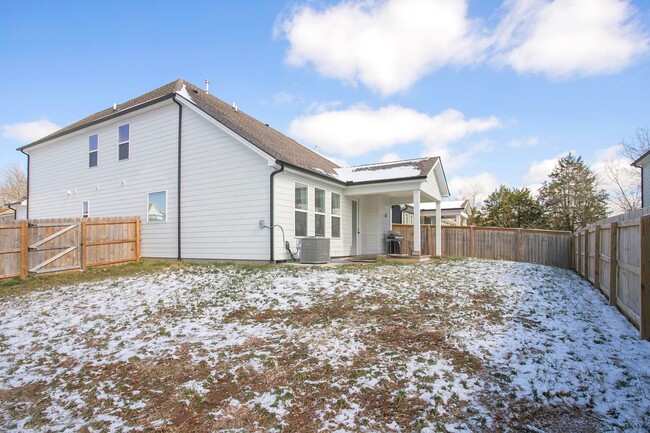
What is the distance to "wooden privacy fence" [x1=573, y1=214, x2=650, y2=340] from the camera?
4160mm

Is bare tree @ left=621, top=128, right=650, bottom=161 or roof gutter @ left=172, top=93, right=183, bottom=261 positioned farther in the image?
bare tree @ left=621, top=128, right=650, bottom=161

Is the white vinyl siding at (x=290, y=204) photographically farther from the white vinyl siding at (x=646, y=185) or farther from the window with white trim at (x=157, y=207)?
the white vinyl siding at (x=646, y=185)

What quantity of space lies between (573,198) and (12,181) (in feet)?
184

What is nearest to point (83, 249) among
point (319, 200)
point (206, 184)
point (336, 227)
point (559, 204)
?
point (206, 184)

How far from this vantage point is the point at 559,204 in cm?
2794

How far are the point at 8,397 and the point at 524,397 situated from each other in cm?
496

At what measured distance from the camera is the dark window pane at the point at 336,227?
42.6 ft

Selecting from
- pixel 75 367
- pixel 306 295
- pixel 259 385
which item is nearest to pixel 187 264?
pixel 306 295

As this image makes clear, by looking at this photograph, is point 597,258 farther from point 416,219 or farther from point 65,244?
point 65,244

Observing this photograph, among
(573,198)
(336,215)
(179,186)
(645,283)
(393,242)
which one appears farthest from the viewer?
(573,198)

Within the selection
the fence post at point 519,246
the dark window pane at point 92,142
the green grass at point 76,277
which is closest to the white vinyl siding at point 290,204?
the green grass at point 76,277

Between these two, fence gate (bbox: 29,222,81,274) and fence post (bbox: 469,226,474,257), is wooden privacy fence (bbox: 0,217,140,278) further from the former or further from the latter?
Answer: fence post (bbox: 469,226,474,257)

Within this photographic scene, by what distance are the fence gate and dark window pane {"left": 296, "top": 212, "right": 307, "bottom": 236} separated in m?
6.39

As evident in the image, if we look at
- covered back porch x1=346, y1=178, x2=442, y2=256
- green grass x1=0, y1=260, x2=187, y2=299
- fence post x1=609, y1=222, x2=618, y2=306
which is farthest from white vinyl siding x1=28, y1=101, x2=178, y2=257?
fence post x1=609, y1=222, x2=618, y2=306
